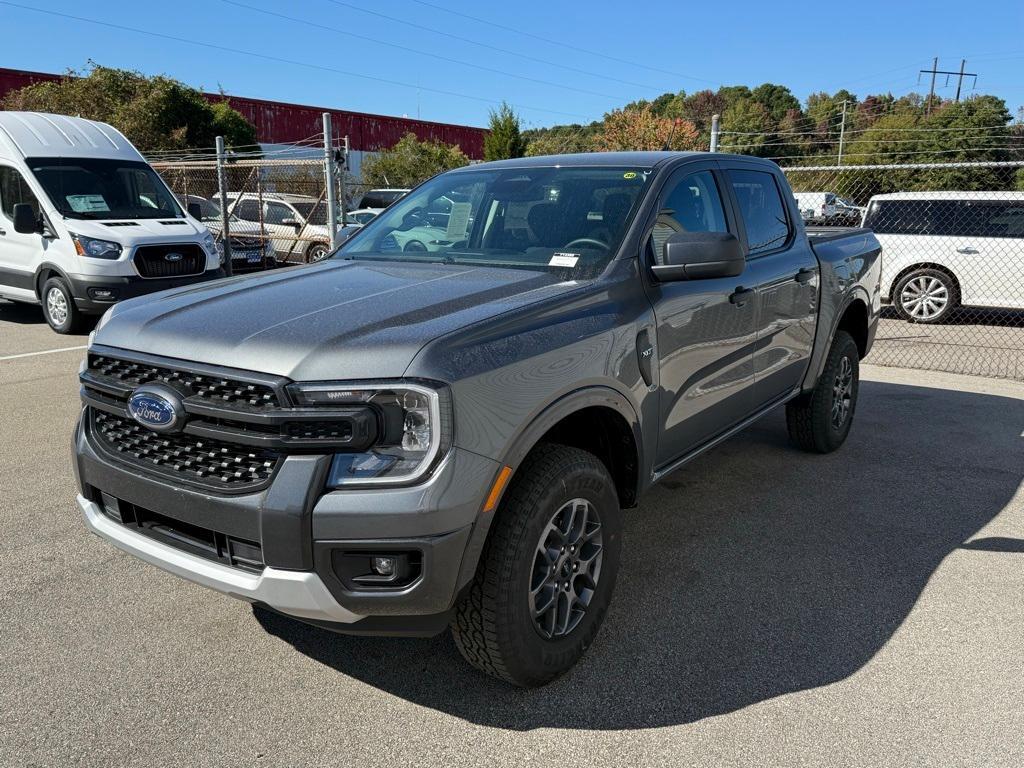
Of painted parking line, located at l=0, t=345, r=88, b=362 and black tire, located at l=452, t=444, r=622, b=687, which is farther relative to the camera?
painted parking line, located at l=0, t=345, r=88, b=362

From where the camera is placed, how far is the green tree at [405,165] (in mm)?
27109

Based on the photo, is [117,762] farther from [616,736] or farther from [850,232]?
[850,232]

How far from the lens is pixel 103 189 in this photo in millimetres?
9961

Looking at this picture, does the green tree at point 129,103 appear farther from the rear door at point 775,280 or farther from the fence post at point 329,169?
the rear door at point 775,280

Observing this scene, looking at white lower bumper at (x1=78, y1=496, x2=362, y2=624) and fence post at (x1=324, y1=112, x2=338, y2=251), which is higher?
fence post at (x1=324, y1=112, x2=338, y2=251)

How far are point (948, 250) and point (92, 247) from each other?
1089cm

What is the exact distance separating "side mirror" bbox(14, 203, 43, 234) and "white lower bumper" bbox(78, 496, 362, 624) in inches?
327

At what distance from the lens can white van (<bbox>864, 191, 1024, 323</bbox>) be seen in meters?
10.8

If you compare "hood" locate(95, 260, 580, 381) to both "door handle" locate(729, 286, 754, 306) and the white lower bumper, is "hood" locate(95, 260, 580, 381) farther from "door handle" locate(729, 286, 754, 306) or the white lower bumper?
"door handle" locate(729, 286, 754, 306)

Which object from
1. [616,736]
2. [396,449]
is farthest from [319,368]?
[616,736]

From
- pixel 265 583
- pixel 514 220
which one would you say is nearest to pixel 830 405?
pixel 514 220

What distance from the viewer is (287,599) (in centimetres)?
235

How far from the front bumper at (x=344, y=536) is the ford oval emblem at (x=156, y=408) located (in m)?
0.22

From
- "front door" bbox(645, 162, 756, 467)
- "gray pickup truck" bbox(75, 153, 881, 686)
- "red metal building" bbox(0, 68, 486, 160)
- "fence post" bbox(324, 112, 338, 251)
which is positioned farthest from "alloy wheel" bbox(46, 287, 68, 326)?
"red metal building" bbox(0, 68, 486, 160)
